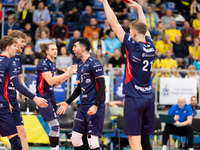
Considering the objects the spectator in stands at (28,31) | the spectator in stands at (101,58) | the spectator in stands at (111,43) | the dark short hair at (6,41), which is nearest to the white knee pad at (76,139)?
the dark short hair at (6,41)

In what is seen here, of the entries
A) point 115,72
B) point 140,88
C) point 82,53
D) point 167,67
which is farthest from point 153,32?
point 140,88

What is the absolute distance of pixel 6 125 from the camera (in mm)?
6223

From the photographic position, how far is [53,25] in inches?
607

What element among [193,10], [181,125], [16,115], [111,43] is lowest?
[181,125]

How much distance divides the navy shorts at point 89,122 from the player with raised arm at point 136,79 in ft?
3.74

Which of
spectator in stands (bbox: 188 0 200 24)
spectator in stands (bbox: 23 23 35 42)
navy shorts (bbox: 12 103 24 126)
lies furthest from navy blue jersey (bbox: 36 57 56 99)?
spectator in stands (bbox: 188 0 200 24)

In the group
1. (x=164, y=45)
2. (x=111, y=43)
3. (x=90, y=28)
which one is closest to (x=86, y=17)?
(x=90, y=28)

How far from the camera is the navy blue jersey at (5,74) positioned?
6273 millimetres

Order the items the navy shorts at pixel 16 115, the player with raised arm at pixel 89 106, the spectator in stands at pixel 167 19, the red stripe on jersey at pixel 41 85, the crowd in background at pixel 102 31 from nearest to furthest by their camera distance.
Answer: the player with raised arm at pixel 89 106 → the navy shorts at pixel 16 115 → the red stripe on jersey at pixel 41 85 → the crowd in background at pixel 102 31 → the spectator in stands at pixel 167 19

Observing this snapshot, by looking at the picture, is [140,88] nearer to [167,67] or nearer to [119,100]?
[119,100]

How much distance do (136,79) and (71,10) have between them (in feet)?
39.2

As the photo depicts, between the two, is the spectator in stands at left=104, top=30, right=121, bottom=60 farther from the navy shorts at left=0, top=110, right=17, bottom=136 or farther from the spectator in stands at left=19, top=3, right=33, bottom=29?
the navy shorts at left=0, top=110, right=17, bottom=136

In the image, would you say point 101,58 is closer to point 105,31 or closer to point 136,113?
point 105,31

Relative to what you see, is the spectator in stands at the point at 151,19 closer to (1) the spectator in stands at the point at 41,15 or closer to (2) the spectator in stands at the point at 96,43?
(2) the spectator in stands at the point at 96,43
